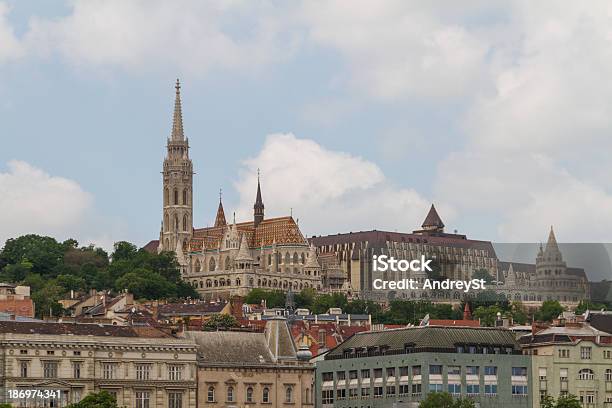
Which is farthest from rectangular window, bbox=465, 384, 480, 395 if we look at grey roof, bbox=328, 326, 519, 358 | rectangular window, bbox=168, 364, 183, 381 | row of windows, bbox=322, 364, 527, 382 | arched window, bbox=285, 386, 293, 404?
rectangular window, bbox=168, 364, 183, 381

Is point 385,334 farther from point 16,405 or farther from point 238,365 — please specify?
point 16,405

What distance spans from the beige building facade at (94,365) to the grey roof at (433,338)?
17881 millimetres

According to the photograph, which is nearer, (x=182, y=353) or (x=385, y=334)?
(x=182, y=353)

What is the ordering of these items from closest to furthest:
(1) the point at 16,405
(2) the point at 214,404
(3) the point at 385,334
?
(1) the point at 16,405
(2) the point at 214,404
(3) the point at 385,334

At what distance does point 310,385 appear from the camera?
597 ft

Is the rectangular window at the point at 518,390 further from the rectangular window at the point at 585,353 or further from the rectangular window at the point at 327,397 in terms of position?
the rectangular window at the point at 327,397

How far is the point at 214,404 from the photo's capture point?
17538 centimetres

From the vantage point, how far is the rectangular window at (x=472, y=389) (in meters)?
179

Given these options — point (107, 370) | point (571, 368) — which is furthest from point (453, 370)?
point (107, 370)

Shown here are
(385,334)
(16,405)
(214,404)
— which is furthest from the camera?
(385,334)

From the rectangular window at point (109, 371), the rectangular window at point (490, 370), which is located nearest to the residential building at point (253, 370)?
the rectangular window at point (109, 371)

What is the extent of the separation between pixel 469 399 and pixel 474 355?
6596mm

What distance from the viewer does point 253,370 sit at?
178250 mm

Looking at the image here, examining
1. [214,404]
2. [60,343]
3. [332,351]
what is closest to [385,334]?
[332,351]
